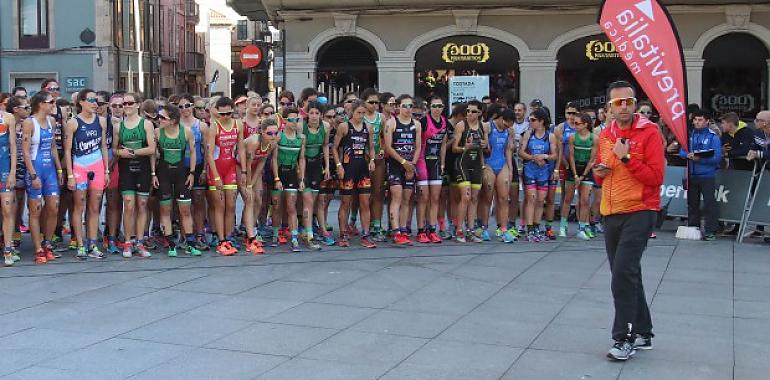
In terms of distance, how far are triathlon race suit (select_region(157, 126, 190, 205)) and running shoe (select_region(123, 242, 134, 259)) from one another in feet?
2.07

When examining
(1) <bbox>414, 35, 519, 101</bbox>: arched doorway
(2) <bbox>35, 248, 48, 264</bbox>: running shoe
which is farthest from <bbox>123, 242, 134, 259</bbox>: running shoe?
(1) <bbox>414, 35, 519, 101</bbox>: arched doorway

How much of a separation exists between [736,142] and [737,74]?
273 inches

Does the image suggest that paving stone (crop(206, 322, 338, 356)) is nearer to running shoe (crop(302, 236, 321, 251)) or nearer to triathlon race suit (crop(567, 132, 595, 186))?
running shoe (crop(302, 236, 321, 251))

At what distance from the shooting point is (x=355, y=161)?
11.7 m

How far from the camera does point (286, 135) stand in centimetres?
1145

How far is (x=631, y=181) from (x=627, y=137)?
0.31m

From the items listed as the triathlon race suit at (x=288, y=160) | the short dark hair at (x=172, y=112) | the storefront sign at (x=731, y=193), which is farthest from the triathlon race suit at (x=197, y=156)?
the storefront sign at (x=731, y=193)

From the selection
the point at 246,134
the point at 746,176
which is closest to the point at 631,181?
the point at 246,134

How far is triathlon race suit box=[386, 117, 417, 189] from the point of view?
1166 cm

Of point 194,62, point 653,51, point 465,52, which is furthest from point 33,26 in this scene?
point 653,51

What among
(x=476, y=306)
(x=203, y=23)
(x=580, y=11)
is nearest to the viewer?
(x=476, y=306)

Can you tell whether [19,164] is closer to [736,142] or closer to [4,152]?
[4,152]

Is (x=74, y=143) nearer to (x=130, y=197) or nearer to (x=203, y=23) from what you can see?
(x=130, y=197)

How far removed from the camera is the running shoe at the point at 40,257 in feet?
34.1
